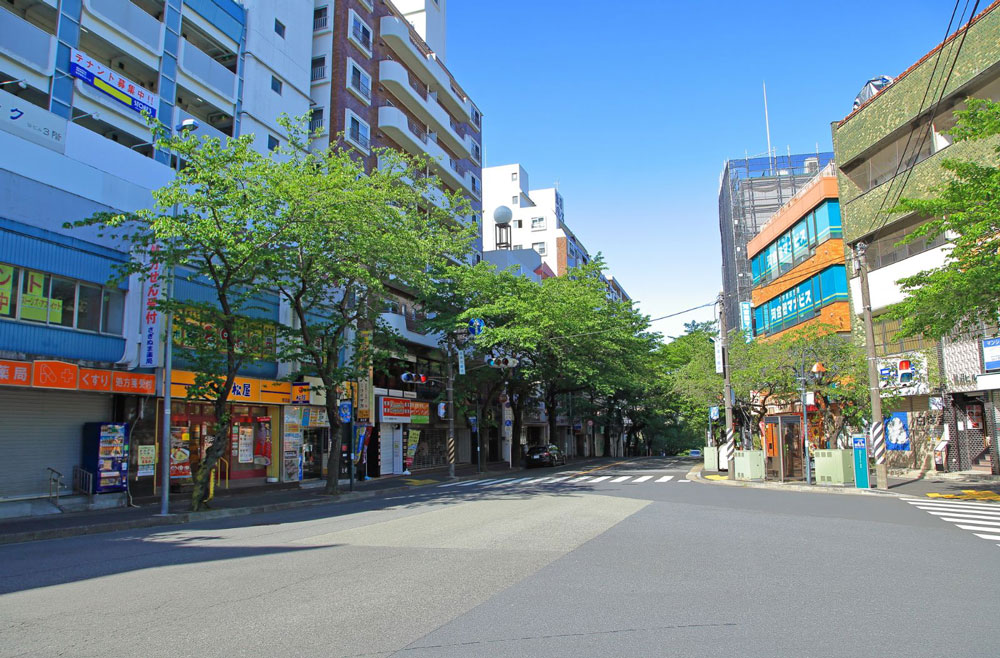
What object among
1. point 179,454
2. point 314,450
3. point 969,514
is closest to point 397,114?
point 314,450

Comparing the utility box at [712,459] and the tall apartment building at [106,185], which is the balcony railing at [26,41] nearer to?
the tall apartment building at [106,185]

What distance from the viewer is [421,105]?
40844 millimetres

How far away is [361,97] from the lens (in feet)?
116

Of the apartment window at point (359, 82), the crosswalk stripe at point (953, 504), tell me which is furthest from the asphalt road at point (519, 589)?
the apartment window at point (359, 82)

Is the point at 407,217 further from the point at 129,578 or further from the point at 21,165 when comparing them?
the point at 129,578

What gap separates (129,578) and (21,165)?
47.9 ft

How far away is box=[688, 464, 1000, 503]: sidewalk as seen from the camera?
18188 millimetres

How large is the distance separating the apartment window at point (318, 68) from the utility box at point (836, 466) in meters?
28.3

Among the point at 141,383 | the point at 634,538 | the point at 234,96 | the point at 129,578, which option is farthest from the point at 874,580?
the point at 234,96

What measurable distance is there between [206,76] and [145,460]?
14.9m

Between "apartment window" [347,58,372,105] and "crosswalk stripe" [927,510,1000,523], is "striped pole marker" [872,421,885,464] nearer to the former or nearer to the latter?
"crosswalk stripe" [927,510,1000,523]

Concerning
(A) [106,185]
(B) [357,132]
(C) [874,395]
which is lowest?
(C) [874,395]

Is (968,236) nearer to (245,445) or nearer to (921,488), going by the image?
(921,488)

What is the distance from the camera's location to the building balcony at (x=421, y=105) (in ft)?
124
